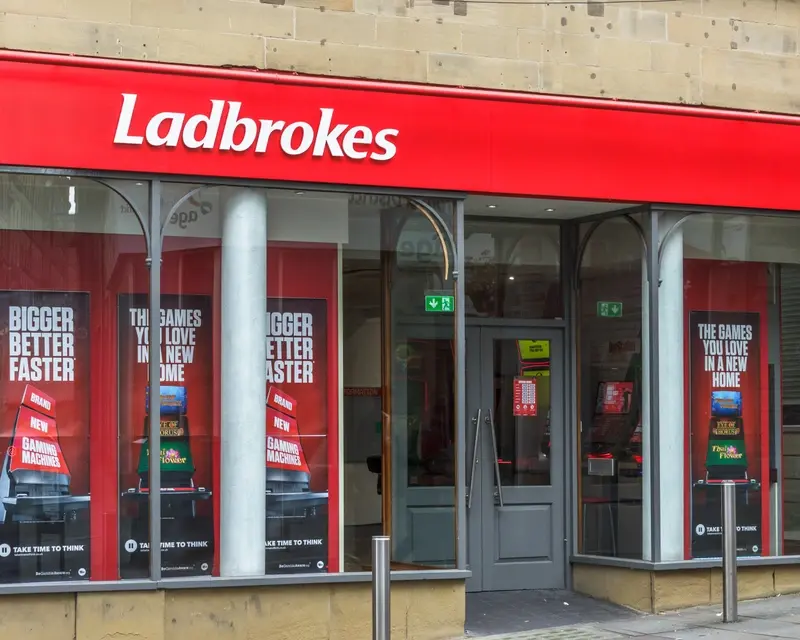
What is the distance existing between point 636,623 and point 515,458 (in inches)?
74.5

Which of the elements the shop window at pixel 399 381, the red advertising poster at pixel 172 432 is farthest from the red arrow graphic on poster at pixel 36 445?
the shop window at pixel 399 381

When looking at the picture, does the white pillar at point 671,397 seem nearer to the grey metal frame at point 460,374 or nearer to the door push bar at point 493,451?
the door push bar at point 493,451

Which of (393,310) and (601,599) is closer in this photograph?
(393,310)

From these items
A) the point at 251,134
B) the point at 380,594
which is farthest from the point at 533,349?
the point at 380,594

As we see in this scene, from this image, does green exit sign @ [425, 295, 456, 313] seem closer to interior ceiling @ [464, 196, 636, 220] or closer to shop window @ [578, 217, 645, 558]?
interior ceiling @ [464, 196, 636, 220]

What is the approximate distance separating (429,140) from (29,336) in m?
3.37

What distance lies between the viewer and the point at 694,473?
11.3m

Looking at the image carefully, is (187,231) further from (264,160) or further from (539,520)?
(539,520)

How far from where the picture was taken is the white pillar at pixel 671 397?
11.0 meters

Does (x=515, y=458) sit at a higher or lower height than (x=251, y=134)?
lower

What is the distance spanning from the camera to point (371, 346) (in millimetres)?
10383

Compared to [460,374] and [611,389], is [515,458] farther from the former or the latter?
[460,374]

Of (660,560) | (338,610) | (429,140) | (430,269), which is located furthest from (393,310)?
(660,560)

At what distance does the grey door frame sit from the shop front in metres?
0.03
